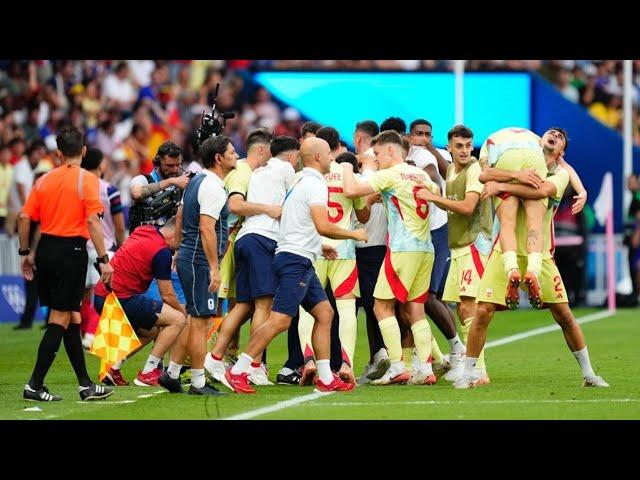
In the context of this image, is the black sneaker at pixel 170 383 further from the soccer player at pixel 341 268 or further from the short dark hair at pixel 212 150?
the short dark hair at pixel 212 150

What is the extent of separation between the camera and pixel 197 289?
11.9m

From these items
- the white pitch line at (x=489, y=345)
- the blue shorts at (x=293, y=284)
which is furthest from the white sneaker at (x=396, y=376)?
the blue shorts at (x=293, y=284)

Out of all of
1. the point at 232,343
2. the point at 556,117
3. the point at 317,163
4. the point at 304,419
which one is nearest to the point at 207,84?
the point at 556,117

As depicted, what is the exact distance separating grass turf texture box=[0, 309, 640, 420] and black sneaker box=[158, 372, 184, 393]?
0.11 m

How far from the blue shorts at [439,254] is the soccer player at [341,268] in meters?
0.84

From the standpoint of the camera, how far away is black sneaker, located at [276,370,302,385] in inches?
527

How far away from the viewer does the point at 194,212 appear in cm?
1196

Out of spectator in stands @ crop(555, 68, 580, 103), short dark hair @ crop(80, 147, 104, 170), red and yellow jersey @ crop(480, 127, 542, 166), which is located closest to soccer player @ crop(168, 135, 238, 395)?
red and yellow jersey @ crop(480, 127, 542, 166)

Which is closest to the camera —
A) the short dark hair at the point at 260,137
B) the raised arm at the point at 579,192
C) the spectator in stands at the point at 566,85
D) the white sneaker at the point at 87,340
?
the raised arm at the point at 579,192

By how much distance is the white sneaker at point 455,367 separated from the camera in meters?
13.4

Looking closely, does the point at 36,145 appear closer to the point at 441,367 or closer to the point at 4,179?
the point at 4,179

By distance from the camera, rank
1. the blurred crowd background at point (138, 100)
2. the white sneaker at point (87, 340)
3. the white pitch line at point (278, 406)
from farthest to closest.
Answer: the blurred crowd background at point (138, 100) → the white sneaker at point (87, 340) → the white pitch line at point (278, 406)

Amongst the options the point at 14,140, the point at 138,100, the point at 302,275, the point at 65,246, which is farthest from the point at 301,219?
the point at 138,100

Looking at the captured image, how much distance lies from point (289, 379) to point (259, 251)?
126 centimetres
